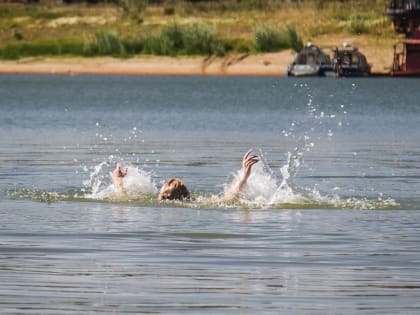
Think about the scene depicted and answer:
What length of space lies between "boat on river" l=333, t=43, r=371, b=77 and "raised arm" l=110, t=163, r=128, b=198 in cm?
7261

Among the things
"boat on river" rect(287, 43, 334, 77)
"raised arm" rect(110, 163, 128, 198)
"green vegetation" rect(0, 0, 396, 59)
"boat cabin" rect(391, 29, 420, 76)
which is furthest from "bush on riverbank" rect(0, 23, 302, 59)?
"raised arm" rect(110, 163, 128, 198)

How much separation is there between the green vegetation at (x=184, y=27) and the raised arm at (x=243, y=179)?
8037cm

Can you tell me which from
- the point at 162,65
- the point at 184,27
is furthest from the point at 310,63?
the point at 184,27

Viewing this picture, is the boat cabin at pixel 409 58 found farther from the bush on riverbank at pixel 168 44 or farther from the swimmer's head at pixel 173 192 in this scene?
the swimmer's head at pixel 173 192

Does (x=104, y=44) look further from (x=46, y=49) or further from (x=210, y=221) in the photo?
(x=210, y=221)

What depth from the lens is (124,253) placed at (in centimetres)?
1870

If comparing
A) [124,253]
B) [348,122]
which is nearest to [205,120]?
[348,122]

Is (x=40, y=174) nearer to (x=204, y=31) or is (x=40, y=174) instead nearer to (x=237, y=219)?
(x=237, y=219)

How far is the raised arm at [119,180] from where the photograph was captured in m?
24.5

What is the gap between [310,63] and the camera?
10162cm

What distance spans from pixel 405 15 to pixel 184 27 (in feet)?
52.5

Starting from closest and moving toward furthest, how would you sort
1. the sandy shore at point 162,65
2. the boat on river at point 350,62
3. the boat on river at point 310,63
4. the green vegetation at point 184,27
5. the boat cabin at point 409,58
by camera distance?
the boat on river at point 350,62 → the boat cabin at point 409,58 → the boat on river at point 310,63 → the sandy shore at point 162,65 → the green vegetation at point 184,27

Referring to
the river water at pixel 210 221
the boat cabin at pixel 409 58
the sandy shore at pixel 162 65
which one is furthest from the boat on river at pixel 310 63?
the river water at pixel 210 221

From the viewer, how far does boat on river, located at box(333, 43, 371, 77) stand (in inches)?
3858
